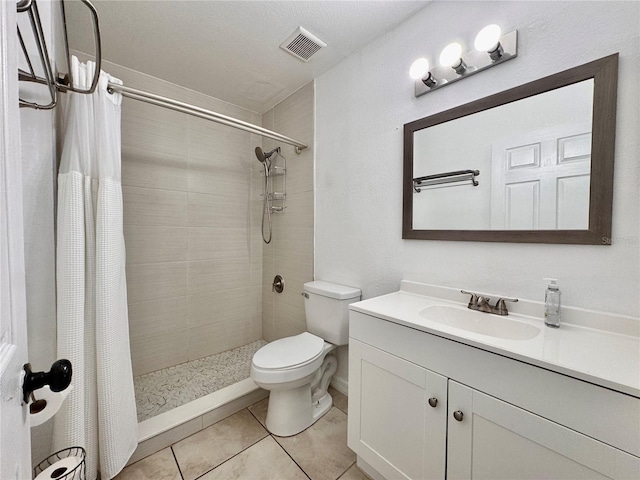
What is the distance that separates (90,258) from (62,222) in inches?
7.2

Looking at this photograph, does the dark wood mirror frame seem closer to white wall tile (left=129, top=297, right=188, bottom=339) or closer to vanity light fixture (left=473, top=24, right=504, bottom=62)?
vanity light fixture (left=473, top=24, right=504, bottom=62)

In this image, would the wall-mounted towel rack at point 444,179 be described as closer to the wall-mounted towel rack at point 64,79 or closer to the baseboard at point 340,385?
the wall-mounted towel rack at point 64,79

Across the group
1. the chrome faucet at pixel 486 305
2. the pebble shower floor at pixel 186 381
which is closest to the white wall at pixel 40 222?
the pebble shower floor at pixel 186 381

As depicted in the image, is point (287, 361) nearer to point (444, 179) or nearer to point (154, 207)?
point (444, 179)

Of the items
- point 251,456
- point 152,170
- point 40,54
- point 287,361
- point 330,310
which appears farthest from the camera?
point 152,170

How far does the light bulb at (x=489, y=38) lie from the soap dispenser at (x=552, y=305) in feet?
3.37

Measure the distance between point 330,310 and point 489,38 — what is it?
1.61 metres

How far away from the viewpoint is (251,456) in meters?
1.37

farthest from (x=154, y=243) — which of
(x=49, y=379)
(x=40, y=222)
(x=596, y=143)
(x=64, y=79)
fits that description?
(x=596, y=143)

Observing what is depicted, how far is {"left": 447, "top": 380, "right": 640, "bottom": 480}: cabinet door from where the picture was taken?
26.2 inches

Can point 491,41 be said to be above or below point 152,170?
above

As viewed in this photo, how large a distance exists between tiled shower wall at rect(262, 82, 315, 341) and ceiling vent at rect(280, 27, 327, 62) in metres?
0.33

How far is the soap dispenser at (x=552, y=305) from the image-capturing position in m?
1.01

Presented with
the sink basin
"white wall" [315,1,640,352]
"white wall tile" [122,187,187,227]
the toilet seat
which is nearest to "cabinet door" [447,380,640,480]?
the sink basin
